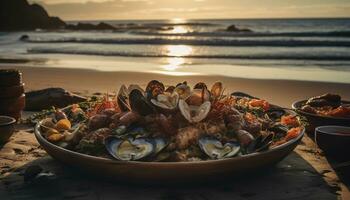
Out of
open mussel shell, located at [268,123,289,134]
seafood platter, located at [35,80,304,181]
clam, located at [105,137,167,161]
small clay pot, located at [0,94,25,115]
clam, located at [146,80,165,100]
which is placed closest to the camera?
seafood platter, located at [35,80,304,181]

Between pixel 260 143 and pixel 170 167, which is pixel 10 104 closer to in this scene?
pixel 170 167

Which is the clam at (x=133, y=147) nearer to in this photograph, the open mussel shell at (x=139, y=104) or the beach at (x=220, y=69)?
the open mussel shell at (x=139, y=104)

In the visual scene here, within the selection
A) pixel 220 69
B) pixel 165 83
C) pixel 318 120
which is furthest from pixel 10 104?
pixel 220 69

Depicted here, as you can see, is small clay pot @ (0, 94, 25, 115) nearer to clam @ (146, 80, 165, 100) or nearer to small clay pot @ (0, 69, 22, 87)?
small clay pot @ (0, 69, 22, 87)

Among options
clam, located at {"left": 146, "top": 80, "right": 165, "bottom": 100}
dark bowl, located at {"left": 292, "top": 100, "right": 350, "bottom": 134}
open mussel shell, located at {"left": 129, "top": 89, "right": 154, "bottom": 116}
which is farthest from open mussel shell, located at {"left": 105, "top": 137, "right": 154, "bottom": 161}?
dark bowl, located at {"left": 292, "top": 100, "right": 350, "bottom": 134}

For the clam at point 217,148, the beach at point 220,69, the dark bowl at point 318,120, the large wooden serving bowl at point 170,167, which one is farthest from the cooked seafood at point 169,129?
the beach at point 220,69

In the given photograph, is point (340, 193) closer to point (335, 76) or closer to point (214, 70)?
point (335, 76)
